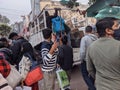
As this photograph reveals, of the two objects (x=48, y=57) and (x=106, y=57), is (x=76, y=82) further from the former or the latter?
(x=106, y=57)

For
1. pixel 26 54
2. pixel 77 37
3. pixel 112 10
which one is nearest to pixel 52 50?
pixel 26 54

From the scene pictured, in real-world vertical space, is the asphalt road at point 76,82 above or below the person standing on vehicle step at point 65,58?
below

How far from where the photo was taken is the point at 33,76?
549cm

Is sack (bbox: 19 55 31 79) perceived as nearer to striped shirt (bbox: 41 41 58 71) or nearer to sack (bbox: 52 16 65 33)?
striped shirt (bbox: 41 41 58 71)

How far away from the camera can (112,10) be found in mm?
7113

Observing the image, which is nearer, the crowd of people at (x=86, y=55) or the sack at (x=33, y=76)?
the crowd of people at (x=86, y=55)

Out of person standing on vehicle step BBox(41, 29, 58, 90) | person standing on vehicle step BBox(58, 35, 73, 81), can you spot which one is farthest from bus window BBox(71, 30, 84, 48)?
person standing on vehicle step BBox(41, 29, 58, 90)

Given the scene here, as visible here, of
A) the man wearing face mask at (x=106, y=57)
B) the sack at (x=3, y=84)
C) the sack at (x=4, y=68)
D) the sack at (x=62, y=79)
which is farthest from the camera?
the sack at (x=62, y=79)

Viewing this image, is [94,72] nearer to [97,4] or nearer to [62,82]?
[62,82]

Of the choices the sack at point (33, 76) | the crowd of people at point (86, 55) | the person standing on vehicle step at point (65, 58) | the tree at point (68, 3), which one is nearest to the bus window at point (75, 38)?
the tree at point (68, 3)

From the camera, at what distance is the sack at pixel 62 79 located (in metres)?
6.56

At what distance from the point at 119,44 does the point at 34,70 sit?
2.72 meters

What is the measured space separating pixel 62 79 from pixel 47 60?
2.35ft

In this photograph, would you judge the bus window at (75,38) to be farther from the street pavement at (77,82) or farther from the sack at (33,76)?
the sack at (33,76)
